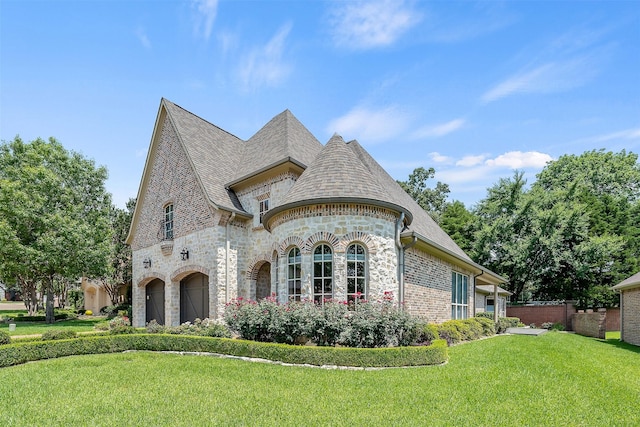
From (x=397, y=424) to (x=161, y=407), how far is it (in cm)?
349

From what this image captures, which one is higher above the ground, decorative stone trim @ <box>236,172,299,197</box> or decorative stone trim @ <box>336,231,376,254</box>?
decorative stone trim @ <box>236,172,299,197</box>

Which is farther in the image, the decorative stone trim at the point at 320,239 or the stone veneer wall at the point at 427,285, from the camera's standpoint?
the stone veneer wall at the point at 427,285

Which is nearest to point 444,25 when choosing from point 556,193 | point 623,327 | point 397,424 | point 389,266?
point 389,266

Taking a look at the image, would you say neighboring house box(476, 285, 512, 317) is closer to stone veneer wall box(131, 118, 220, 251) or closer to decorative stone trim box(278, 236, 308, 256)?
decorative stone trim box(278, 236, 308, 256)

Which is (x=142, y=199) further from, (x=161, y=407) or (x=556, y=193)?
(x=556, y=193)

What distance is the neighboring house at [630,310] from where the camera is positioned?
17408 mm

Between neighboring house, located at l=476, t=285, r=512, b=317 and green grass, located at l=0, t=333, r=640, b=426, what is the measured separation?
18.1 metres

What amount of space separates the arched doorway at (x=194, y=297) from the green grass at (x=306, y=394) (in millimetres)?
6339

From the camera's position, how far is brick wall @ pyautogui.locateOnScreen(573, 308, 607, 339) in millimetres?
21516

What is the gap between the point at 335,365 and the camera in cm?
857

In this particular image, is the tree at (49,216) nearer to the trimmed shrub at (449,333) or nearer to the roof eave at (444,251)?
the roof eave at (444,251)

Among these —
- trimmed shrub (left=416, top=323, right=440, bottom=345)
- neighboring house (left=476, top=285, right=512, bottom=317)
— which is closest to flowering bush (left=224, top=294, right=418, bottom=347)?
trimmed shrub (left=416, top=323, right=440, bottom=345)

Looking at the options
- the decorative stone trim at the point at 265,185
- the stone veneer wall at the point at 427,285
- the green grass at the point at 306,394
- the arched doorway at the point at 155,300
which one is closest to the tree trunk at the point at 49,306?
the arched doorway at the point at 155,300

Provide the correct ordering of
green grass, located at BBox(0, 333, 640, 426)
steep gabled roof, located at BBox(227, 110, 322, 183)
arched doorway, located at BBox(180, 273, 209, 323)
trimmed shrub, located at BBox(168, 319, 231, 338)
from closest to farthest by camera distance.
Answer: green grass, located at BBox(0, 333, 640, 426)
trimmed shrub, located at BBox(168, 319, 231, 338)
steep gabled roof, located at BBox(227, 110, 322, 183)
arched doorway, located at BBox(180, 273, 209, 323)
